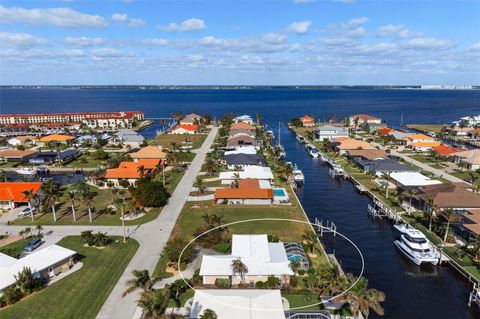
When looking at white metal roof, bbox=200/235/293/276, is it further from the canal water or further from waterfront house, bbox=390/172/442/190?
waterfront house, bbox=390/172/442/190

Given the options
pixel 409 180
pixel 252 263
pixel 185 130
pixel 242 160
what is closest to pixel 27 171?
pixel 242 160

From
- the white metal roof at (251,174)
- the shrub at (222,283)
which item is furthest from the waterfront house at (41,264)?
the white metal roof at (251,174)

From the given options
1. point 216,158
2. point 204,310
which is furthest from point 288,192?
point 204,310

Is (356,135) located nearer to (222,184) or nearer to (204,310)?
(222,184)

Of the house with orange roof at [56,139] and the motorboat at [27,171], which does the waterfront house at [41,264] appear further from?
the house with orange roof at [56,139]

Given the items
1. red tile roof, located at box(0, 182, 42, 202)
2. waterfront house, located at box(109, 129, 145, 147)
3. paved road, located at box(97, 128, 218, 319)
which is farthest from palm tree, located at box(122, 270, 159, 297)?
waterfront house, located at box(109, 129, 145, 147)

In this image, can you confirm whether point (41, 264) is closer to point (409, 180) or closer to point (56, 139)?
point (409, 180)
